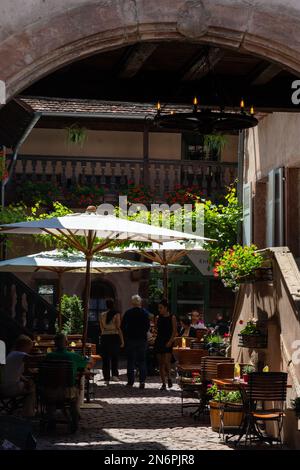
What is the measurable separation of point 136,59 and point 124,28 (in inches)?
68.1

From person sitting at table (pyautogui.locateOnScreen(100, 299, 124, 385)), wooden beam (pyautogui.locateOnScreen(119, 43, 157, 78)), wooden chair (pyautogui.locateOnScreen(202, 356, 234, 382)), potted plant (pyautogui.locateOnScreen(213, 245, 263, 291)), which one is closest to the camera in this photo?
wooden beam (pyautogui.locateOnScreen(119, 43, 157, 78))

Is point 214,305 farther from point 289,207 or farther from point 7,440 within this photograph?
point 7,440

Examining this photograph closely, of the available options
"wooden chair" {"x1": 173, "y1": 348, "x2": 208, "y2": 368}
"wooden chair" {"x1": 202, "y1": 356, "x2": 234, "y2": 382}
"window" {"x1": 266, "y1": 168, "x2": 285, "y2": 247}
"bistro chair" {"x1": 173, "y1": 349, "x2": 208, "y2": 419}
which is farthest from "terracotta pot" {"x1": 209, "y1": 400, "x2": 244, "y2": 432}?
"window" {"x1": 266, "y1": 168, "x2": 285, "y2": 247}

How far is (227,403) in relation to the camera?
11.8m

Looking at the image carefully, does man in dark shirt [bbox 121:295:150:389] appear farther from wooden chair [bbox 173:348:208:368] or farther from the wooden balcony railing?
the wooden balcony railing

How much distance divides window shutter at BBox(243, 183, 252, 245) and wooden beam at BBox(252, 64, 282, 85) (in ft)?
19.6

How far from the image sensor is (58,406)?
40.2 ft

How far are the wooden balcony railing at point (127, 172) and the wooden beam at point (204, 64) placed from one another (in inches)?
627

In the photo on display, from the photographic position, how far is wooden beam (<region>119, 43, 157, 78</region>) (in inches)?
363

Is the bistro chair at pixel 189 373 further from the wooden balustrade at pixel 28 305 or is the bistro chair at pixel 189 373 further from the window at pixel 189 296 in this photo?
the window at pixel 189 296

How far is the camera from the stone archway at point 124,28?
7.72 metres

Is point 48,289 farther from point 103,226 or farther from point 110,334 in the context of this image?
point 103,226

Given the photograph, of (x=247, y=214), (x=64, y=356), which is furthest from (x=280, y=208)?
(x=64, y=356)

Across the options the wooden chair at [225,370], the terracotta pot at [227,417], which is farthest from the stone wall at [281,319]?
the wooden chair at [225,370]
